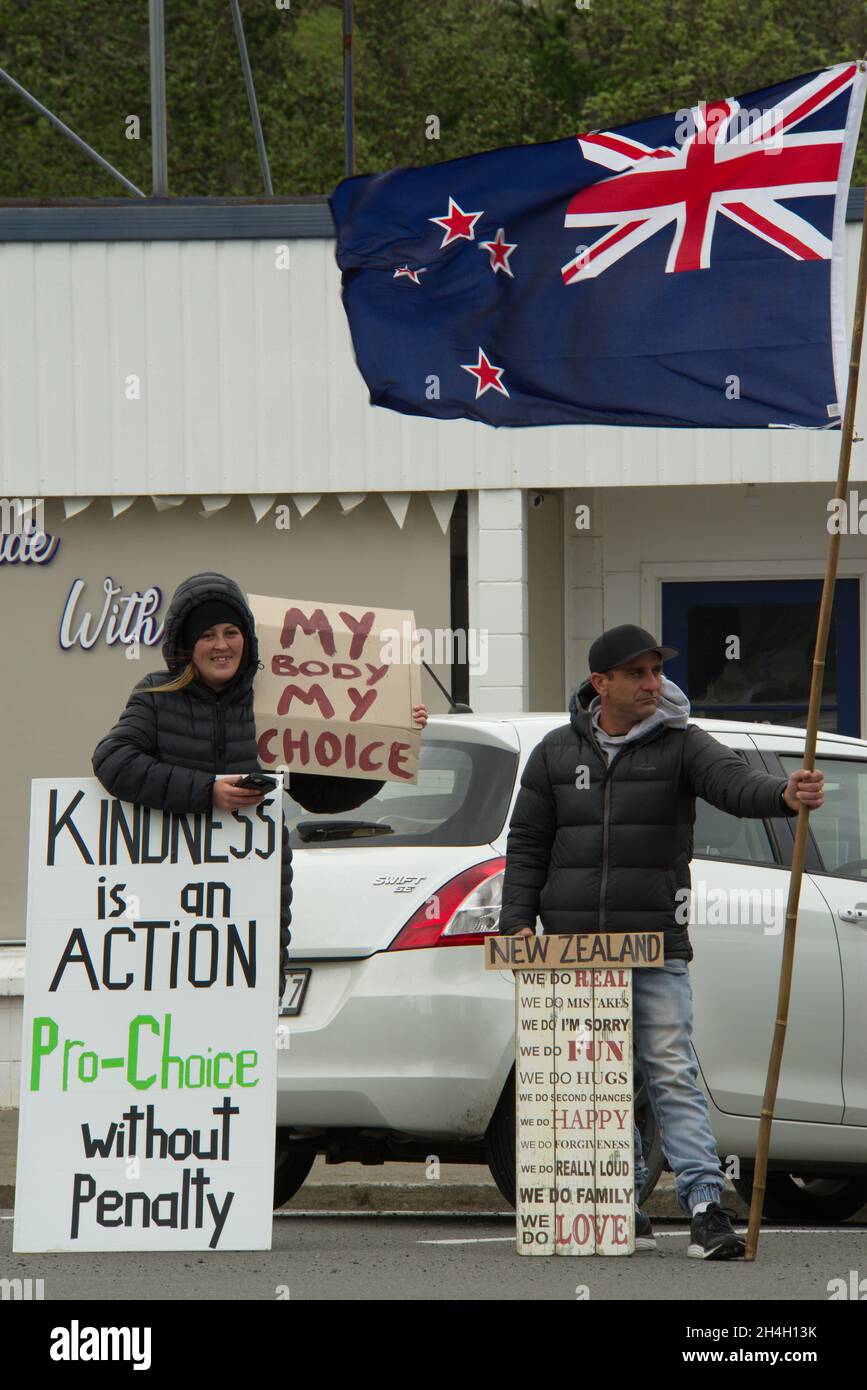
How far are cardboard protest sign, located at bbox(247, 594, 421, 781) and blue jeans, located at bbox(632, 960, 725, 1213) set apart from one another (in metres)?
1.01

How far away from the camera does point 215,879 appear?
20.8 feet

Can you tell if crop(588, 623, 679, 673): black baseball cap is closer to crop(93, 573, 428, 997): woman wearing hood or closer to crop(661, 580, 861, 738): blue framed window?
crop(93, 573, 428, 997): woman wearing hood

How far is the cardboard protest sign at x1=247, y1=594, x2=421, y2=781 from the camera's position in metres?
6.56

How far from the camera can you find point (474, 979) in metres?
6.81

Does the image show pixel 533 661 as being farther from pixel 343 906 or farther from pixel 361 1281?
pixel 361 1281

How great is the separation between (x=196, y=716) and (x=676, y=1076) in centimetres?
183

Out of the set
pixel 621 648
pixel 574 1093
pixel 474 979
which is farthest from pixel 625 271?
pixel 574 1093

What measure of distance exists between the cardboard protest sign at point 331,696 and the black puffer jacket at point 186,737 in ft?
0.26

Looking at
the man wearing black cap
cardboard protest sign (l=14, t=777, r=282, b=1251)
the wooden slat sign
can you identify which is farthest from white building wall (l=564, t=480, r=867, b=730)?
cardboard protest sign (l=14, t=777, r=282, b=1251)

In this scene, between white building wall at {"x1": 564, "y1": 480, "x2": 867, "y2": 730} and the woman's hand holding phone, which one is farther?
white building wall at {"x1": 564, "y1": 480, "x2": 867, "y2": 730}

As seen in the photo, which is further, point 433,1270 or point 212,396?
point 212,396

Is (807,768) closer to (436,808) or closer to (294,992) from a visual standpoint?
(436,808)

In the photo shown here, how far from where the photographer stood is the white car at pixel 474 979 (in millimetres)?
6789
